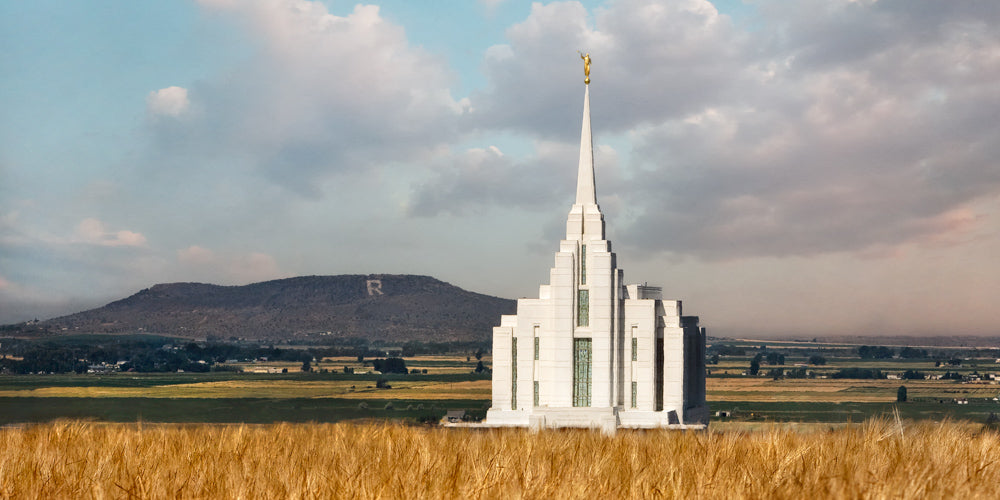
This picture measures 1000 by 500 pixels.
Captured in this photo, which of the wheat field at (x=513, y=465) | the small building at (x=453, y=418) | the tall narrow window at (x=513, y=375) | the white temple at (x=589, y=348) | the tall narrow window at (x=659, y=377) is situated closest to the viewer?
the wheat field at (x=513, y=465)

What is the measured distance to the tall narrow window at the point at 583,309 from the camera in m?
58.7

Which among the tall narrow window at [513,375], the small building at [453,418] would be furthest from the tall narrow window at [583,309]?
→ the small building at [453,418]

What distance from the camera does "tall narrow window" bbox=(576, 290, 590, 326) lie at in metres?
58.7

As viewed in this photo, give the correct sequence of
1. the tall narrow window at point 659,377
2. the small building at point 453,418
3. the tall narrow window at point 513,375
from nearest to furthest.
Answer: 1. the tall narrow window at point 513,375
2. the tall narrow window at point 659,377
3. the small building at point 453,418

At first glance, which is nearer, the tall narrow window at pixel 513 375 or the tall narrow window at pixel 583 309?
the tall narrow window at pixel 583 309

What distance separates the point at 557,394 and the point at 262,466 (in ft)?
153

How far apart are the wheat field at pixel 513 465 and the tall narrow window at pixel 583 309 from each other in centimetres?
4237

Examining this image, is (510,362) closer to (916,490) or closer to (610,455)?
(610,455)

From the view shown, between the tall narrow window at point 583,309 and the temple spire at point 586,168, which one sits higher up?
the temple spire at point 586,168

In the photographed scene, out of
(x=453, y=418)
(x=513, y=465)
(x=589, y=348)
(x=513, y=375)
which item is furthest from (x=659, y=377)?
(x=513, y=465)

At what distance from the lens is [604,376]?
58.2 m

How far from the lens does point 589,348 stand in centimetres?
5862

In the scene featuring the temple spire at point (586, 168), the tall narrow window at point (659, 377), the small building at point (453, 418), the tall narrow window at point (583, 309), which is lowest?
the small building at point (453, 418)

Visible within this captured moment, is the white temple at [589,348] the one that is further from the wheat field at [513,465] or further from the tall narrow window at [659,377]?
the wheat field at [513,465]
